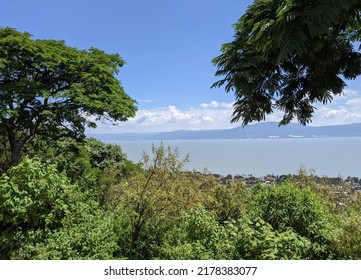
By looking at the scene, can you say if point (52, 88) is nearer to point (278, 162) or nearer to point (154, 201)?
point (154, 201)

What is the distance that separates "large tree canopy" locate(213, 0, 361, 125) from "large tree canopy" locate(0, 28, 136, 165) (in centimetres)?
→ 857

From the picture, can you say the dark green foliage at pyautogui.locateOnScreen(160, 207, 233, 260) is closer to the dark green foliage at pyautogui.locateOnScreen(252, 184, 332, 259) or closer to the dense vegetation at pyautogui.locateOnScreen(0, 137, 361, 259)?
the dense vegetation at pyautogui.locateOnScreen(0, 137, 361, 259)

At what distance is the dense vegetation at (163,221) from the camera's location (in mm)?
6102

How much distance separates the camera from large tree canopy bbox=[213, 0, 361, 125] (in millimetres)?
2689

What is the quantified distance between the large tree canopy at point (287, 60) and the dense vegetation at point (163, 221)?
9.00ft

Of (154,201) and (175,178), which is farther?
(175,178)

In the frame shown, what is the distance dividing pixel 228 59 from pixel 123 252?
6733 millimetres

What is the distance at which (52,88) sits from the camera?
511 inches

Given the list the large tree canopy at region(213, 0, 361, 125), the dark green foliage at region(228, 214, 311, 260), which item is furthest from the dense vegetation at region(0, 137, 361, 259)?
the large tree canopy at region(213, 0, 361, 125)

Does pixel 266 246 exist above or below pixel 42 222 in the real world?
below

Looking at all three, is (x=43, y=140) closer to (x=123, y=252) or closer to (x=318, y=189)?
(x=123, y=252)

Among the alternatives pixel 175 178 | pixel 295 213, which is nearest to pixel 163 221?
pixel 175 178

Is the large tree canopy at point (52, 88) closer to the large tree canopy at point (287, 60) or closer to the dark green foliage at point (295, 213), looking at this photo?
the dark green foliage at point (295, 213)

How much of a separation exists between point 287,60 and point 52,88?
12030 mm
